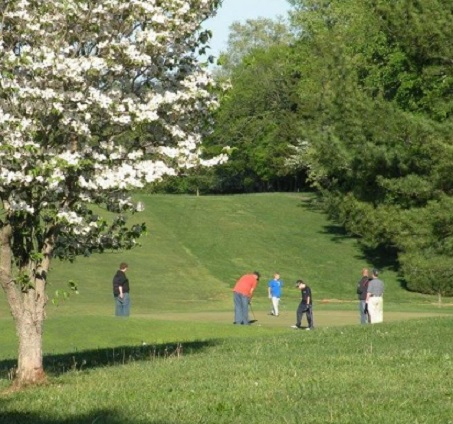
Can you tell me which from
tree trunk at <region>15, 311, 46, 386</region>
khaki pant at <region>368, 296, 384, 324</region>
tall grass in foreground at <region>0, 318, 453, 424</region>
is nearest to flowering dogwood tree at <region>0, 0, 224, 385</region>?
tree trunk at <region>15, 311, 46, 386</region>

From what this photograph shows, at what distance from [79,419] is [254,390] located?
270 cm

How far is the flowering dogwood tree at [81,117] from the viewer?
16281 mm

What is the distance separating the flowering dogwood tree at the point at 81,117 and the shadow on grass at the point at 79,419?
3.42 m

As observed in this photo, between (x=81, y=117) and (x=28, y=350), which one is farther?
(x=28, y=350)

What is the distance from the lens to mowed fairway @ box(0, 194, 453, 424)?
13.4 metres

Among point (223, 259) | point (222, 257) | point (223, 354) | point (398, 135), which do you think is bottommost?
point (223, 354)

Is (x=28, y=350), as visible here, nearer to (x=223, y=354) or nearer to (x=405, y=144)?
(x=223, y=354)

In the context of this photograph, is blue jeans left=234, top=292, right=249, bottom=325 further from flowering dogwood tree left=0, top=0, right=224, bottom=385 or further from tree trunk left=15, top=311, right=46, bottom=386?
tree trunk left=15, top=311, right=46, bottom=386

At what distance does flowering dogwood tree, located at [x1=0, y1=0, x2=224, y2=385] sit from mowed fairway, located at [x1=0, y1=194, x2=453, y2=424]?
228 cm

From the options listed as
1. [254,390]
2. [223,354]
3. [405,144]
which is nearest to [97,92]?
[254,390]

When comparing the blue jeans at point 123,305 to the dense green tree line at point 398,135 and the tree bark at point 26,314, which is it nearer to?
the dense green tree line at point 398,135

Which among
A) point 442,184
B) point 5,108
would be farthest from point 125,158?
point 442,184

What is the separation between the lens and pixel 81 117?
16.7 metres

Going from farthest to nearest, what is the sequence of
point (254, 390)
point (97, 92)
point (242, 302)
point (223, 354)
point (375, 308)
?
point (242, 302) → point (375, 308) → point (223, 354) → point (97, 92) → point (254, 390)
